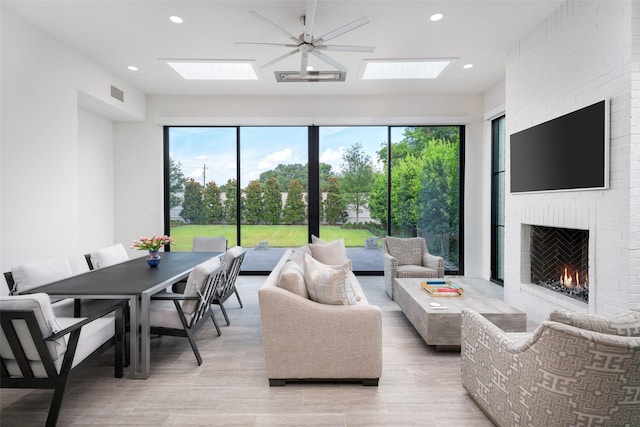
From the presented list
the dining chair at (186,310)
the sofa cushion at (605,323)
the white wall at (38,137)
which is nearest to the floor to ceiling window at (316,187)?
the white wall at (38,137)

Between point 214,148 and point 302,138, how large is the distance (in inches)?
65.2

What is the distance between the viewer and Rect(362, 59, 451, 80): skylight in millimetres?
5032

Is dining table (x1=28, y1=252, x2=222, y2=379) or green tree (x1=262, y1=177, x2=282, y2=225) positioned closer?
dining table (x1=28, y1=252, x2=222, y2=379)

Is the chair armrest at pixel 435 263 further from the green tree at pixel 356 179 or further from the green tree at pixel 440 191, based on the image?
the green tree at pixel 356 179

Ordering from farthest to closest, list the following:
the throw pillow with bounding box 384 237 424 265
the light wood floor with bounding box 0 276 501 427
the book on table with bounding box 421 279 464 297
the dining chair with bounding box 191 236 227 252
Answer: the throw pillow with bounding box 384 237 424 265 → the dining chair with bounding box 191 236 227 252 → the book on table with bounding box 421 279 464 297 → the light wood floor with bounding box 0 276 501 427

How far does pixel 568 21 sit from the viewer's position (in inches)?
126

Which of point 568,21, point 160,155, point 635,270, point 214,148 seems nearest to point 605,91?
point 568,21

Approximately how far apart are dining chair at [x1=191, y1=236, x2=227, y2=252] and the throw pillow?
2.52 m

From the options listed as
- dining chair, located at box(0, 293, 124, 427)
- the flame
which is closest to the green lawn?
the flame

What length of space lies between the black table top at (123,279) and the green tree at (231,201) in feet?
7.78

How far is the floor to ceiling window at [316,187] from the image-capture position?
6.15 metres

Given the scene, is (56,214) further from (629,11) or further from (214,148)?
(629,11)

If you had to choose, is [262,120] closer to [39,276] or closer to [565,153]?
[39,276]

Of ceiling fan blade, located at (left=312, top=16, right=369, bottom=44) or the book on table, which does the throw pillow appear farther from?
ceiling fan blade, located at (left=312, top=16, right=369, bottom=44)
